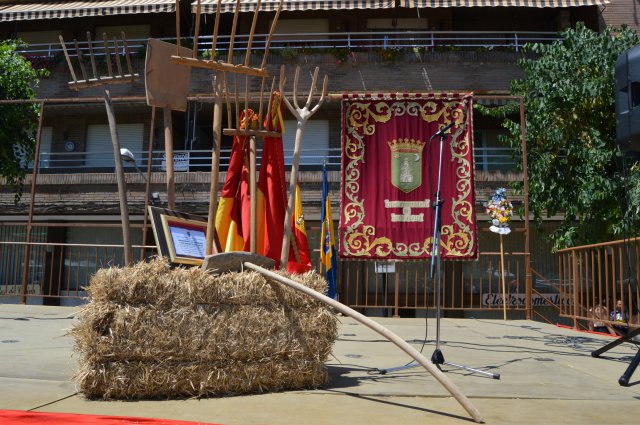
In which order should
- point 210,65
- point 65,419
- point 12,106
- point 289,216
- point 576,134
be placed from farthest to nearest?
point 576,134, point 12,106, point 289,216, point 210,65, point 65,419

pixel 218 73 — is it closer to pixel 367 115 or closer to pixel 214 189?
pixel 214 189

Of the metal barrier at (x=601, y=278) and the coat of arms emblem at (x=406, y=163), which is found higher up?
the coat of arms emblem at (x=406, y=163)

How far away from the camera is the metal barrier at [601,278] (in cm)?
883

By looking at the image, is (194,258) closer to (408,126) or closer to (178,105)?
(178,105)

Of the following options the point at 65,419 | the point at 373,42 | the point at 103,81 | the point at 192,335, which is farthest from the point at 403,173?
the point at 373,42

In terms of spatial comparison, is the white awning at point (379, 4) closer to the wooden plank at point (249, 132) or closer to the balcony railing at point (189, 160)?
the balcony railing at point (189, 160)

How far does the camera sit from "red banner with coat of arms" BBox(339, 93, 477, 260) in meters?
8.07

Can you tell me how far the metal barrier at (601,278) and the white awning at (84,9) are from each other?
14.4 metres

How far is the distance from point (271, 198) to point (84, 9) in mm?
17233

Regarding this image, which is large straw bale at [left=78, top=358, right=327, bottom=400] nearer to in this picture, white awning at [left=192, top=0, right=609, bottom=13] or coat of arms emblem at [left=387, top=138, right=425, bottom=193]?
coat of arms emblem at [left=387, top=138, right=425, bottom=193]

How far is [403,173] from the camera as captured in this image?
8.20 meters

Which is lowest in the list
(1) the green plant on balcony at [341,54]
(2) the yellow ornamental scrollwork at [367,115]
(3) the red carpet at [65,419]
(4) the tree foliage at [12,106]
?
(3) the red carpet at [65,419]

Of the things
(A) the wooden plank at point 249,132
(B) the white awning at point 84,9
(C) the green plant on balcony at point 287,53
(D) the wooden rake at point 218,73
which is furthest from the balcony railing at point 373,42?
(D) the wooden rake at point 218,73

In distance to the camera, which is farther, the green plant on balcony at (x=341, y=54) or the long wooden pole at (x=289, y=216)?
the green plant on balcony at (x=341, y=54)
